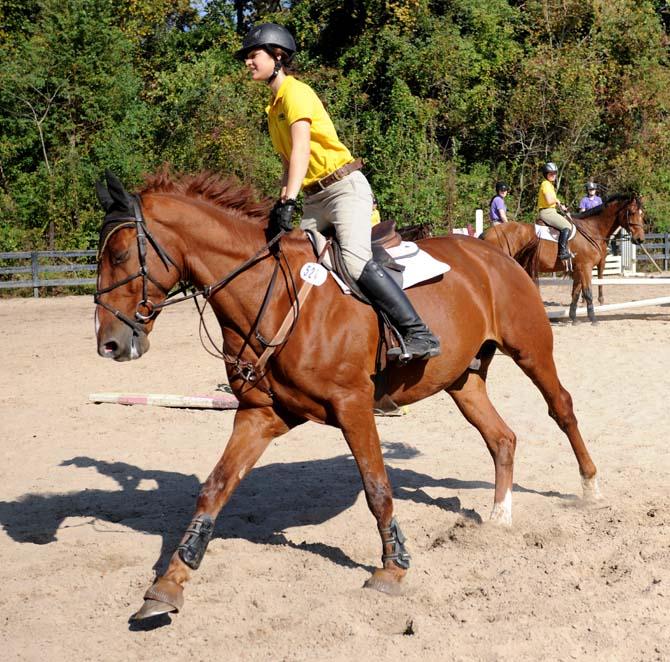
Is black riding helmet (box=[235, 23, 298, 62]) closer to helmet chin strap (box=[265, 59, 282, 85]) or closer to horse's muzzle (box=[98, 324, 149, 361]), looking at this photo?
helmet chin strap (box=[265, 59, 282, 85])

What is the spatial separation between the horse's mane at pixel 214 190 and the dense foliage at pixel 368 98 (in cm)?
2273

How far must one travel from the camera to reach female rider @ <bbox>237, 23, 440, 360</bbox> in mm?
5469

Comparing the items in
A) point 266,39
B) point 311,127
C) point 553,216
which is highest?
point 266,39

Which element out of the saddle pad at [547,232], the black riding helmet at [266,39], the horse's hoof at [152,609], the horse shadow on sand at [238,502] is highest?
the black riding helmet at [266,39]

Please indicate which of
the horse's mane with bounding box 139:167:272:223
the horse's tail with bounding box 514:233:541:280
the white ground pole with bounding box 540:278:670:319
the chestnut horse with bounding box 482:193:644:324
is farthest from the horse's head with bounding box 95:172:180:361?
the horse's tail with bounding box 514:233:541:280

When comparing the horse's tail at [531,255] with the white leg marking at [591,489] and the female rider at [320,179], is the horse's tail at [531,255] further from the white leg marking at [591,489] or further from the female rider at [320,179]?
the female rider at [320,179]

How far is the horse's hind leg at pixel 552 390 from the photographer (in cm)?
710

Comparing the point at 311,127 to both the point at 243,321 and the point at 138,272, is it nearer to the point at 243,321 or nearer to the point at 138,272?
the point at 243,321

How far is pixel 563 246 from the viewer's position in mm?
18922

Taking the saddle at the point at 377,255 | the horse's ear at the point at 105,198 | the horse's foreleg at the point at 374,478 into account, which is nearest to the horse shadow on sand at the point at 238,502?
the horse's foreleg at the point at 374,478

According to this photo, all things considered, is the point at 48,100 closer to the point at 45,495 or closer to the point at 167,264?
the point at 45,495

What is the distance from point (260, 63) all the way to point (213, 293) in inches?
55.1

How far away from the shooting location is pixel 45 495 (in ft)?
24.7

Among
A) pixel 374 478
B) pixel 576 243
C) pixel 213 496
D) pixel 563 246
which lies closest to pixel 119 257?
pixel 213 496
